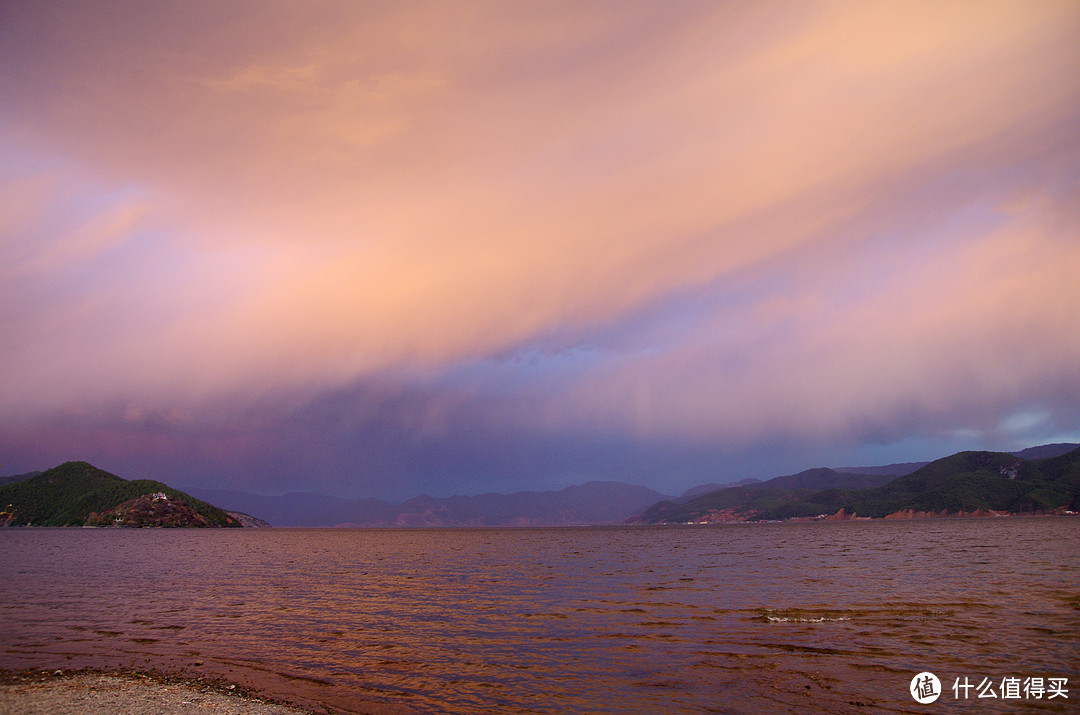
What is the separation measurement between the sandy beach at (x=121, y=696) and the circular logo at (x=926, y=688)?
71.7 feet

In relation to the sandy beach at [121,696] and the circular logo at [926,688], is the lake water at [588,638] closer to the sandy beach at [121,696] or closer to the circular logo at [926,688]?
the circular logo at [926,688]

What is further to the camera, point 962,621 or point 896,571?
point 896,571

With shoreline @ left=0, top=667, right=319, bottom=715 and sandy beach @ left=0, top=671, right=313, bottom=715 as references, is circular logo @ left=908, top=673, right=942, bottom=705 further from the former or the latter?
sandy beach @ left=0, top=671, right=313, bottom=715

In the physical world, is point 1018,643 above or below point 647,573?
above

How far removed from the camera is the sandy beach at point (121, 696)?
18391mm

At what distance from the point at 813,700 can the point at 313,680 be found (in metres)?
20.1

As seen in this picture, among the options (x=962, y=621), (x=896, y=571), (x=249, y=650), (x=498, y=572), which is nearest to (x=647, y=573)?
(x=498, y=572)

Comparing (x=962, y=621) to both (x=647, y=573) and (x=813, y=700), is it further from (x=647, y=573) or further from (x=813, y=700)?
(x=647, y=573)

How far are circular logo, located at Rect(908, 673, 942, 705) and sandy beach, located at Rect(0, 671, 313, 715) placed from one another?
2185 cm

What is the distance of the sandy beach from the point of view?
18391mm

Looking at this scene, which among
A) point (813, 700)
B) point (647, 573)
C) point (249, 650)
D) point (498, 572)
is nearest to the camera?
point (813, 700)

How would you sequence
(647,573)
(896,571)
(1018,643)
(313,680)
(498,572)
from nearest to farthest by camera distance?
(313,680)
(1018,643)
(896,571)
(647,573)
(498,572)

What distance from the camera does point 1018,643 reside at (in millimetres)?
26547

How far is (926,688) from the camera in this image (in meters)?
20.9
